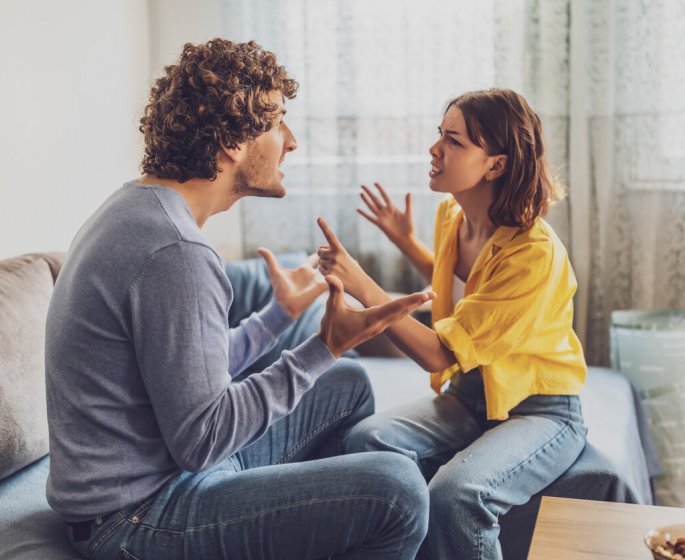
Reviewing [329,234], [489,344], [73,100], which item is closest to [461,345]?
[489,344]

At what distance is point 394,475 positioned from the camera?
132cm

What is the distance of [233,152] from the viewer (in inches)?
56.8

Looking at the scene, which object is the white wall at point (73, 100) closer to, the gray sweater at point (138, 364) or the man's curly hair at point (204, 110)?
the man's curly hair at point (204, 110)

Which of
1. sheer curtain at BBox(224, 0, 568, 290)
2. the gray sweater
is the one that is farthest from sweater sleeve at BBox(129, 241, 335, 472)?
Result: sheer curtain at BBox(224, 0, 568, 290)

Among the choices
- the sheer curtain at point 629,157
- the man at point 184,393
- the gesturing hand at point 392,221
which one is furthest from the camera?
the sheer curtain at point 629,157

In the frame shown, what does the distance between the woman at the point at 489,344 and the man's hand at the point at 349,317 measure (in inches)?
8.3

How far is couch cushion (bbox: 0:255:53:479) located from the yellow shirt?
859 mm

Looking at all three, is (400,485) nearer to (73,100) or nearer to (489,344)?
(489,344)

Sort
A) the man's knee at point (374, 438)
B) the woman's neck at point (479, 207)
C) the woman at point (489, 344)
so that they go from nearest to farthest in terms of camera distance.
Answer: the woman at point (489, 344) < the man's knee at point (374, 438) < the woman's neck at point (479, 207)

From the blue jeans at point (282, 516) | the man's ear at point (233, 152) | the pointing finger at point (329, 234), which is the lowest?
the blue jeans at point (282, 516)

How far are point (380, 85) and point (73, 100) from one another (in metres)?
1.09

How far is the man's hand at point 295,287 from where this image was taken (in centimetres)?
167

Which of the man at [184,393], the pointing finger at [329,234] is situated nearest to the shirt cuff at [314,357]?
the man at [184,393]

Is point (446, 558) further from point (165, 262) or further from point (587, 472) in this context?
point (165, 262)
